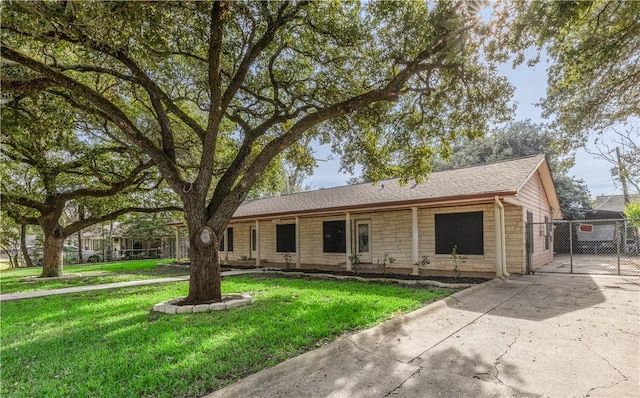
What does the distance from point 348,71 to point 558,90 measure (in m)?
5.74

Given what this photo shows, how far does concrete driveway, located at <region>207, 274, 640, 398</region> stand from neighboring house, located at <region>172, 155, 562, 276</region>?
12.7ft

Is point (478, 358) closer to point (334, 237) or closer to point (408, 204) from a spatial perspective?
point (408, 204)

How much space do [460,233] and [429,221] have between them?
3.55 feet

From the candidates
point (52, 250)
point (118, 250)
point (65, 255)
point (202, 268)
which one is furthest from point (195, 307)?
point (118, 250)

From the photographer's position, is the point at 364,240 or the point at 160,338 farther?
the point at 364,240

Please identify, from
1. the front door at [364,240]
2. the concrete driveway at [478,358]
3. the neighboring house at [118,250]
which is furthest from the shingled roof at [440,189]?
the neighboring house at [118,250]

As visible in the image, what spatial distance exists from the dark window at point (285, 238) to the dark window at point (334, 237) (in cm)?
176

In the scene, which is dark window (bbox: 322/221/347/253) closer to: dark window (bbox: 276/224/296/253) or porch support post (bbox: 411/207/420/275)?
dark window (bbox: 276/224/296/253)

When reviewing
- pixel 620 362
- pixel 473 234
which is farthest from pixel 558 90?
pixel 620 362

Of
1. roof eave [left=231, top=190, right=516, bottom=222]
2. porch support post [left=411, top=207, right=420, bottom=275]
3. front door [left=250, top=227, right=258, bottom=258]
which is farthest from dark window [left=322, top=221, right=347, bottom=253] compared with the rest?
front door [left=250, top=227, right=258, bottom=258]

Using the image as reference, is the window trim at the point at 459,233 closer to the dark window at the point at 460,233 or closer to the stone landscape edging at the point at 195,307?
the dark window at the point at 460,233

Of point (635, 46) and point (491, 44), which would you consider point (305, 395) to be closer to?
point (491, 44)

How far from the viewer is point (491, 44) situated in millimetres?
7066

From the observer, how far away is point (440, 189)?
35.7 feet
